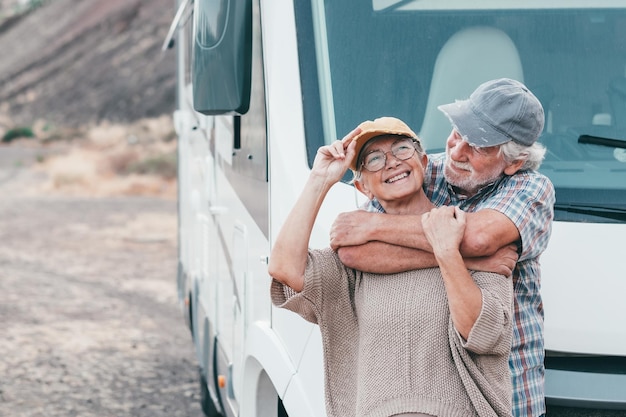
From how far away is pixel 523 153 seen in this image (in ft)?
7.87

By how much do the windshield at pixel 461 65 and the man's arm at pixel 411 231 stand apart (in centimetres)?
52

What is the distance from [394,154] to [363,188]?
6.0 inches

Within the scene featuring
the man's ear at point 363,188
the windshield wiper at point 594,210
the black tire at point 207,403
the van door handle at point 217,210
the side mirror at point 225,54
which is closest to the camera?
the man's ear at point 363,188

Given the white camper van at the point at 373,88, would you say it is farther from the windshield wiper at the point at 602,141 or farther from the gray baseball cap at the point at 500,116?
the gray baseball cap at the point at 500,116

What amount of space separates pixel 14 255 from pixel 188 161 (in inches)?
273

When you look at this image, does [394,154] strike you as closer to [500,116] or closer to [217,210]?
[500,116]

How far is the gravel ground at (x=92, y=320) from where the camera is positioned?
21.6 feet

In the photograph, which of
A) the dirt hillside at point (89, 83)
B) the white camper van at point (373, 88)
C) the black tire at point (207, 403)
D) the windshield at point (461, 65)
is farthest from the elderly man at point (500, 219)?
the dirt hillside at point (89, 83)

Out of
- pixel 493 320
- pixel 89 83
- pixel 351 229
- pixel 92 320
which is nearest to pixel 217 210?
pixel 351 229

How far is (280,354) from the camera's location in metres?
2.98

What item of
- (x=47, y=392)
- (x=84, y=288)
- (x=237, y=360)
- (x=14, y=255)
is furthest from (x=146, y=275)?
(x=237, y=360)

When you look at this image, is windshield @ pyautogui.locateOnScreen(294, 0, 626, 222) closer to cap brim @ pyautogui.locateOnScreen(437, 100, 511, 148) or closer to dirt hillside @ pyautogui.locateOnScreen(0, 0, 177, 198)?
cap brim @ pyautogui.locateOnScreen(437, 100, 511, 148)

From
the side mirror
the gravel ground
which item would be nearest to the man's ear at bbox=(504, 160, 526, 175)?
the side mirror

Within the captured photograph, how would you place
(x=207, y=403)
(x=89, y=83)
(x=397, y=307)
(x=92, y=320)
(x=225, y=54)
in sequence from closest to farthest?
(x=397, y=307)
(x=225, y=54)
(x=207, y=403)
(x=92, y=320)
(x=89, y=83)
